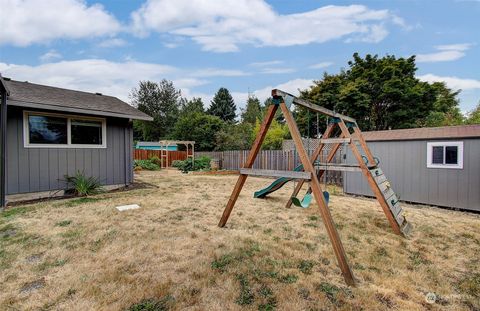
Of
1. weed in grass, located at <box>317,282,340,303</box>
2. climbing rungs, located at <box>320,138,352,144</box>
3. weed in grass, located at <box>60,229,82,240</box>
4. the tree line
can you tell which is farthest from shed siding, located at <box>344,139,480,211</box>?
weed in grass, located at <box>60,229,82,240</box>

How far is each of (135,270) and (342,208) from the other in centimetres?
445

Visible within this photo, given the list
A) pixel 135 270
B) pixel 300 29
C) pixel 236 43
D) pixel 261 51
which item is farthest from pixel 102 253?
pixel 261 51

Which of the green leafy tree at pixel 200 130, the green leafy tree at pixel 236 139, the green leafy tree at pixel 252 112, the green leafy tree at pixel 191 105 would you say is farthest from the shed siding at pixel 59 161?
the green leafy tree at pixel 191 105

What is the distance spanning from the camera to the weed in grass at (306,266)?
245cm

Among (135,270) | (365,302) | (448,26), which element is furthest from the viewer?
(448,26)

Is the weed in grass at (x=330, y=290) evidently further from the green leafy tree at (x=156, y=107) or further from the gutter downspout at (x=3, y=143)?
the green leafy tree at (x=156, y=107)

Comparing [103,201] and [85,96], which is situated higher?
[85,96]

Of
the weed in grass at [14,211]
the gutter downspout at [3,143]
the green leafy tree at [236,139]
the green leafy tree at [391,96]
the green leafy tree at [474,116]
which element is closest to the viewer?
the weed in grass at [14,211]

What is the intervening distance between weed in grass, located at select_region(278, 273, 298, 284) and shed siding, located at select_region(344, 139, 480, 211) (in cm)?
532

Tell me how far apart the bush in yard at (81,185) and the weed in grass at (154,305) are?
5.29 m

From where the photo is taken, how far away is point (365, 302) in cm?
194

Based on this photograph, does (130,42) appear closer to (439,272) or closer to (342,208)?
(342,208)

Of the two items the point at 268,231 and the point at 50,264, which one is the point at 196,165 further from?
the point at 50,264

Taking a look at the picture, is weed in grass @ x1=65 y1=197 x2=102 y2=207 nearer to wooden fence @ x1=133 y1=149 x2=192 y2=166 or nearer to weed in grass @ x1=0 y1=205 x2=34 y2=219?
weed in grass @ x1=0 y1=205 x2=34 y2=219
